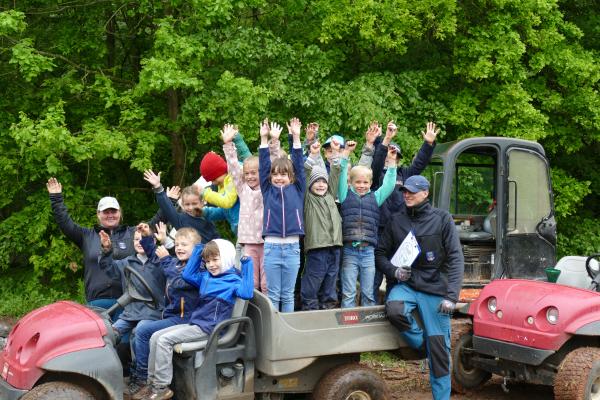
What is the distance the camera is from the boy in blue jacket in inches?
207

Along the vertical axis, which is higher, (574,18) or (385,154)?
(574,18)

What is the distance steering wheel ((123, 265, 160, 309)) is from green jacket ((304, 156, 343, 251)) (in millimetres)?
A: 1330

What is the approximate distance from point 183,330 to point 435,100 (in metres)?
9.39

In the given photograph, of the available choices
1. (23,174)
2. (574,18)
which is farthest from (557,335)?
(574,18)

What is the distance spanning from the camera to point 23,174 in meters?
12.2

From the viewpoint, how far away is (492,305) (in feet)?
23.1

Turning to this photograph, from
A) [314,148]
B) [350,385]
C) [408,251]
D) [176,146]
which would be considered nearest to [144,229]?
[314,148]

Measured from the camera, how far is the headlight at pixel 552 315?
654cm

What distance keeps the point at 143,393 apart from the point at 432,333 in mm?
2240

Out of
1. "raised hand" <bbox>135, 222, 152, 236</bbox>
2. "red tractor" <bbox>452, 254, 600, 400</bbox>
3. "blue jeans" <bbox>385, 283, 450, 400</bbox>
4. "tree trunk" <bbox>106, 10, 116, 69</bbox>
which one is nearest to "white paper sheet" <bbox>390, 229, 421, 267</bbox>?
"blue jeans" <bbox>385, 283, 450, 400</bbox>

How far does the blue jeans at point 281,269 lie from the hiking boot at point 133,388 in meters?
1.20

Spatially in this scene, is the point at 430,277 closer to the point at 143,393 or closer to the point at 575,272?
the point at 575,272

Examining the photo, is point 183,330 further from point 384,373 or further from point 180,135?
point 180,135

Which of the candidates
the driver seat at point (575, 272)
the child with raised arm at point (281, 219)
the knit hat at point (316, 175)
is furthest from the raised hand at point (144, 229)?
the driver seat at point (575, 272)
